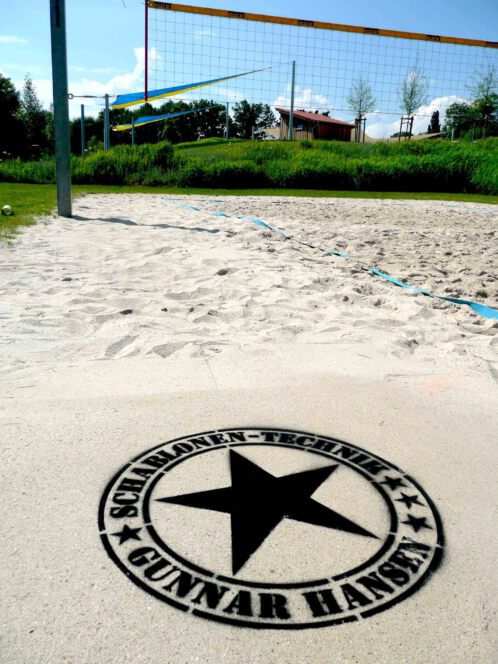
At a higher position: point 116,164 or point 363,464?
point 116,164

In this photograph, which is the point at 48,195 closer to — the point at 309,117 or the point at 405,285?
the point at 405,285

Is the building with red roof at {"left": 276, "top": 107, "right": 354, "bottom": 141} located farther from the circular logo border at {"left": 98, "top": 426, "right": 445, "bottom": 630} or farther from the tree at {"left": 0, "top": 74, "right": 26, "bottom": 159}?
the circular logo border at {"left": 98, "top": 426, "right": 445, "bottom": 630}

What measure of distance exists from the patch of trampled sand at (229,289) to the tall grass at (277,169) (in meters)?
7.76

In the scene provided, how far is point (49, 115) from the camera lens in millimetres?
69188

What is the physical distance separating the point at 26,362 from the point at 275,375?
4.03 feet

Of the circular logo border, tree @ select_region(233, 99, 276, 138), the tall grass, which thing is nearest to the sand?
the circular logo border

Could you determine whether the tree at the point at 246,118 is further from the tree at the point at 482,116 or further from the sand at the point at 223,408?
the sand at the point at 223,408

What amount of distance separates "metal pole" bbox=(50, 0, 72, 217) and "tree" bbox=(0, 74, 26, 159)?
44.6 meters

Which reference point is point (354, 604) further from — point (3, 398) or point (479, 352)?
point (479, 352)

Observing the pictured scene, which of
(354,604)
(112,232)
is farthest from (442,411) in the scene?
(112,232)

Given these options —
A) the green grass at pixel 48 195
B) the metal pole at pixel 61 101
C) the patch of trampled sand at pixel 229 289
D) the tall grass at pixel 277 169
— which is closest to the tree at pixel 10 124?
the tall grass at pixel 277 169

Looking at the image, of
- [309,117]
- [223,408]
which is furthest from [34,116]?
[223,408]

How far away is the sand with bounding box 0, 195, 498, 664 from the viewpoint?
1261 mm

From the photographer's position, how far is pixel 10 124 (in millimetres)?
49062
